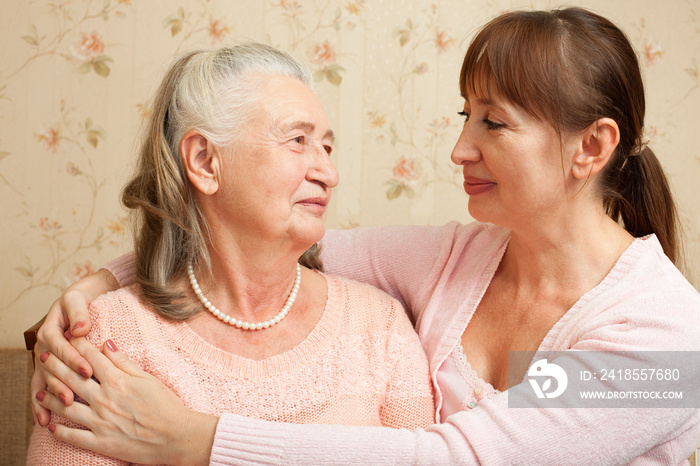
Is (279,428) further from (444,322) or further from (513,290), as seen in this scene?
(513,290)

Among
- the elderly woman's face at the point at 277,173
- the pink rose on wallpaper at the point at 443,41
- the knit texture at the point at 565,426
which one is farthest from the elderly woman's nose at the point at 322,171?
the pink rose on wallpaper at the point at 443,41

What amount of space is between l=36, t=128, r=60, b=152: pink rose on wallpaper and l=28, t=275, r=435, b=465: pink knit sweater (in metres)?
1.21

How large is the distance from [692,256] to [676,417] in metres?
1.49

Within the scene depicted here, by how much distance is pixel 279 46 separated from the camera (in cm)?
240

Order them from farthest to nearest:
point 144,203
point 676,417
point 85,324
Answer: point 144,203, point 85,324, point 676,417

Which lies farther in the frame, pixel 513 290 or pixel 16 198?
pixel 16 198

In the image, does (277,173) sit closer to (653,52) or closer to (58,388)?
(58,388)

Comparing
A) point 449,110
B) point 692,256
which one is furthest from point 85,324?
point 692,256

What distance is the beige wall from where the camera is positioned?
93.7 inches

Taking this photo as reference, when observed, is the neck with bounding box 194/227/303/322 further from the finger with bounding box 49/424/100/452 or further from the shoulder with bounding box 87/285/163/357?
the finger with bounding box 49/424/100/452

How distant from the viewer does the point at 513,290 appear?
1.59m

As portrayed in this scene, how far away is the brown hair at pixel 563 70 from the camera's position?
1368 millimetres

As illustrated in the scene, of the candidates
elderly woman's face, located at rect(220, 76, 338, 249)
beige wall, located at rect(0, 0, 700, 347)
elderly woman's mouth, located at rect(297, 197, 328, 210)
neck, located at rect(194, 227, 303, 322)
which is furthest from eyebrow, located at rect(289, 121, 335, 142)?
beige wall, located at rect(0, 0, 700, 347)

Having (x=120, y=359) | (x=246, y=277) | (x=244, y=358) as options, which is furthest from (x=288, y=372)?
(x=120, y=359)
